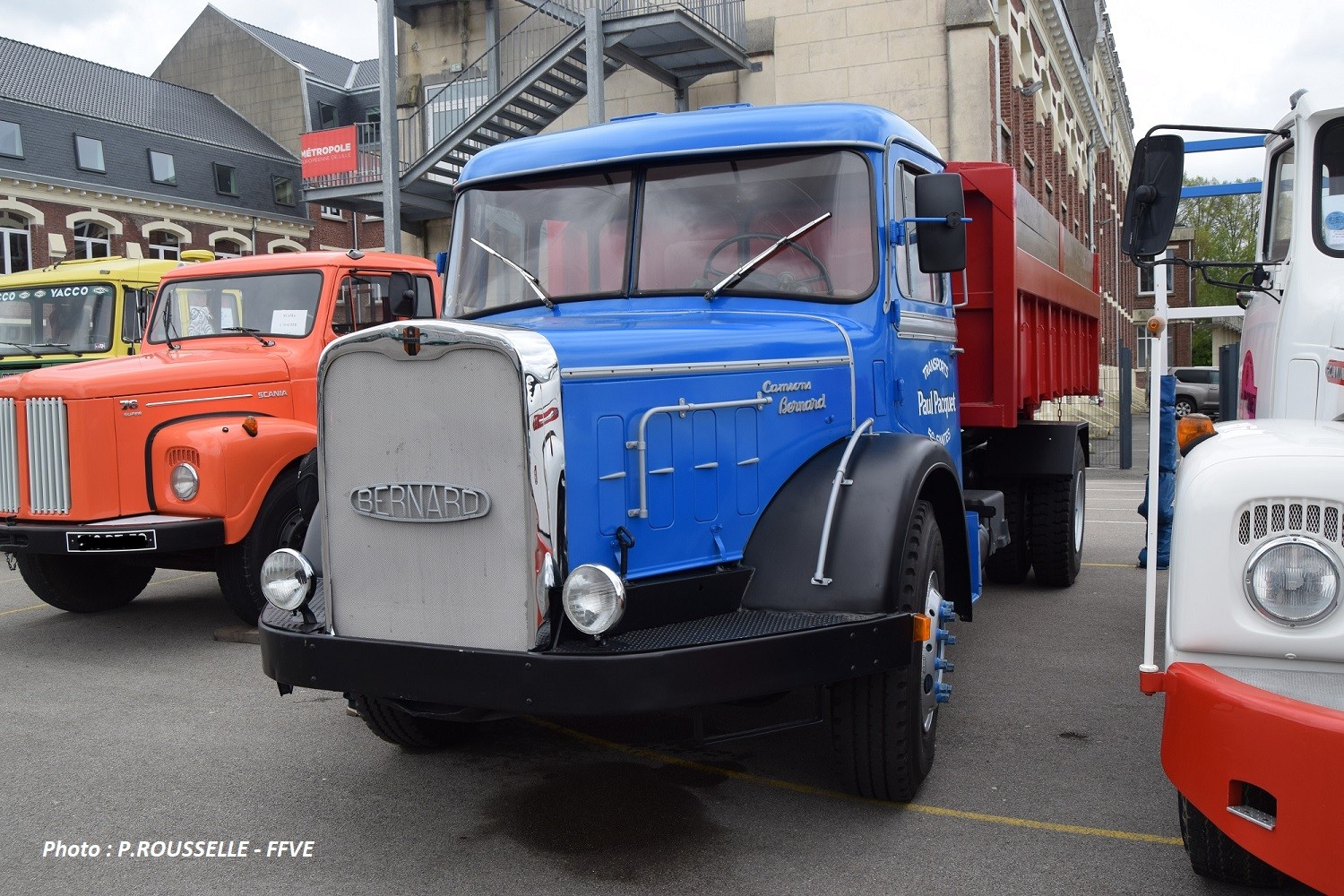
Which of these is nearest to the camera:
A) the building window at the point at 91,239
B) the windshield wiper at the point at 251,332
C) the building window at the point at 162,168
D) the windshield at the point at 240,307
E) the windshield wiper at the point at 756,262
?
the windshield wiper at the point at 756,262

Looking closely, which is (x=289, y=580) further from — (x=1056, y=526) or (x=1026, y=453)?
(x=1056, y=526)

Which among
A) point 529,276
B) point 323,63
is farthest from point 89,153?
point 529,276

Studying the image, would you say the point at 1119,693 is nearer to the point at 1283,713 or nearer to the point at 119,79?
the point at 1283,713

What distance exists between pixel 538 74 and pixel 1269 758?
1710 cm

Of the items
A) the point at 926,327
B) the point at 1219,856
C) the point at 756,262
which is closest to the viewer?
the point at 1219,856

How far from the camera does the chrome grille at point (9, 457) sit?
6.74 m

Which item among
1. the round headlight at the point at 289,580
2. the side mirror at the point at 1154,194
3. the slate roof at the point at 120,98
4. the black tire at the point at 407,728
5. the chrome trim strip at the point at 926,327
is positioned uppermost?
the slate roof at the point at 120,98

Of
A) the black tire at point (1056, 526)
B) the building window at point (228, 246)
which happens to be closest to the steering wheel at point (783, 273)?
the black tire at point (1056, 526)

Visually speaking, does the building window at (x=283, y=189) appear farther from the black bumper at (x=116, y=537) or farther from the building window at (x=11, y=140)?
the black bumper at (x=116, y=537)

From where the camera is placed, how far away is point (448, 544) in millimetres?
3506

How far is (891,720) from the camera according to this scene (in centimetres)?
394

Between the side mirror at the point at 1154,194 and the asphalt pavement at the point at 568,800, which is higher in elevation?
the side mirror at the point at 1154,194

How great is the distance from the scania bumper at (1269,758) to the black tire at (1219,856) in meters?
0.51

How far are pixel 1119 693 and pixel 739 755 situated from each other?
2.00 metres
